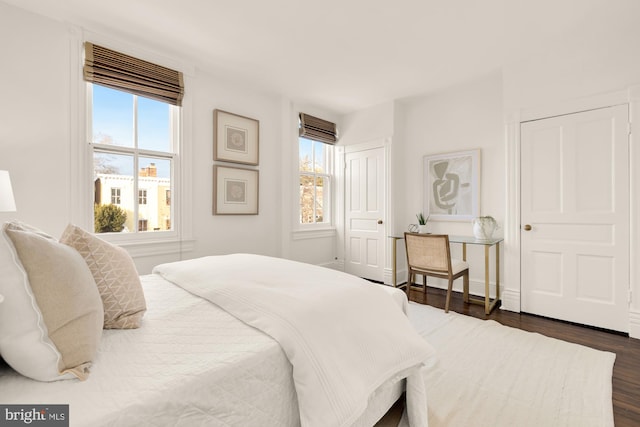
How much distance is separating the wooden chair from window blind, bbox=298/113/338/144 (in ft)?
6.64

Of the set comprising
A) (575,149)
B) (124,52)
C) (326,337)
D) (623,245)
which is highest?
(124,52)

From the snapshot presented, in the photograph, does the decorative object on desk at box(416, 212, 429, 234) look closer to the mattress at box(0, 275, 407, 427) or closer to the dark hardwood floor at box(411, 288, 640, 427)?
the dark hardwood floor at box(411, 288, 640, 427)

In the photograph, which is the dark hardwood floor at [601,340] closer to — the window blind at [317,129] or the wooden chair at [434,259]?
the wooden chair at [434,259]

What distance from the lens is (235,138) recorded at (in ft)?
11.5

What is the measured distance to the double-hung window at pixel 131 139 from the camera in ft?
8.62

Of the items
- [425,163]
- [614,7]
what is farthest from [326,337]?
[425,163]

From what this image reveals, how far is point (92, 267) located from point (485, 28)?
3.17 m

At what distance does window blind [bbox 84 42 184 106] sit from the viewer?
2.52 m

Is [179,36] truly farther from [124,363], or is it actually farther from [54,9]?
[124,363]

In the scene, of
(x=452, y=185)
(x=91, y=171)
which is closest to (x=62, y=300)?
(x=91, y=171)

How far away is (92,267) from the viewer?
111cm

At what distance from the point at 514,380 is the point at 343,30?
2862 mm

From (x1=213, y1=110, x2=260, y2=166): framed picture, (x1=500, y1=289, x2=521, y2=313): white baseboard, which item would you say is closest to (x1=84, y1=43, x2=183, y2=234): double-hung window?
(x1=213, y1=110, x2=260, y2=166): framed picture

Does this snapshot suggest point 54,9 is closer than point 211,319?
No
